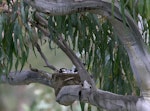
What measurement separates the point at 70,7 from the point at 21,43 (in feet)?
1.54

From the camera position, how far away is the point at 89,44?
1.96 meters

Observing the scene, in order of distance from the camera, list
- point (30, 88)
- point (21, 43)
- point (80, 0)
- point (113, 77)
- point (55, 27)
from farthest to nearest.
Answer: point (30, 88) < point (113, 77) < point (55, 27) < point (21, 43) < point (80, 0)

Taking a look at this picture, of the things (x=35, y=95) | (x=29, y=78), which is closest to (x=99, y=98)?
(x=29, y=78)

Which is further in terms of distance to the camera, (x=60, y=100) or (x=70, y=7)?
(x=60, y=100)

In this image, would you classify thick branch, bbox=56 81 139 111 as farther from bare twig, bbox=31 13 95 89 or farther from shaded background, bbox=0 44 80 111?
shaded background, bbox=0 44 80 111

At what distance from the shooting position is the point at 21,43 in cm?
176

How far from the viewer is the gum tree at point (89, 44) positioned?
1.35 m

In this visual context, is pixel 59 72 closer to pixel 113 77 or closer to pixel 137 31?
pixel 113 77

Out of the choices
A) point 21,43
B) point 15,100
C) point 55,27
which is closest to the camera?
point 21,43

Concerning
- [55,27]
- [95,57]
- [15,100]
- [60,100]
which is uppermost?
[55,27]

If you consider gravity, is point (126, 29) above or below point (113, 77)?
above

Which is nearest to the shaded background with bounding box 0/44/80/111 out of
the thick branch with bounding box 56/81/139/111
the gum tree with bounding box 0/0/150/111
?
the gum tree with bounding box 0/0/150/111

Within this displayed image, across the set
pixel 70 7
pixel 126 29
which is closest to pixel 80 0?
pixel 70 7

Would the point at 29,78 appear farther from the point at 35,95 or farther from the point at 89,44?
the point at 35,95
